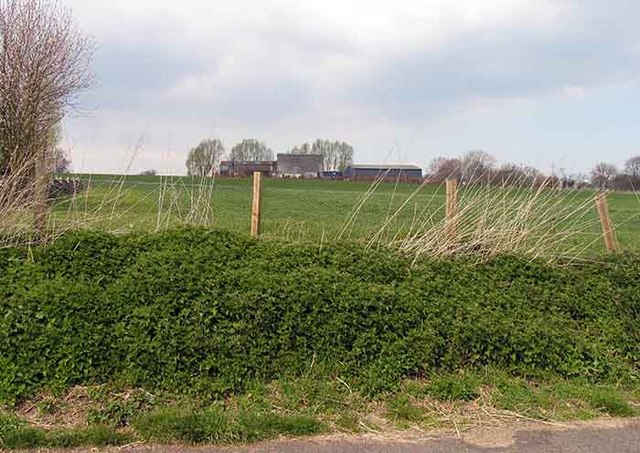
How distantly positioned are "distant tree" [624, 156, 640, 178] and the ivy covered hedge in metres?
4.44

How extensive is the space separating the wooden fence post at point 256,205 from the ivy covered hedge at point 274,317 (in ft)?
1.82

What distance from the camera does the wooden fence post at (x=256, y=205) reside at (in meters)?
5.61

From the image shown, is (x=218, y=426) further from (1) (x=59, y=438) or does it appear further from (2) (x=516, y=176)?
(2) (x=516, y=176)

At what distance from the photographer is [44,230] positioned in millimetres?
4914

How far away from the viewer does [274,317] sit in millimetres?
3869

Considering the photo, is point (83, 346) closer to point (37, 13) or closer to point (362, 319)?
point (362, 319)

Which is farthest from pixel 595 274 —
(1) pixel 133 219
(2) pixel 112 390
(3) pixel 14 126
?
(3) pixel 14 126

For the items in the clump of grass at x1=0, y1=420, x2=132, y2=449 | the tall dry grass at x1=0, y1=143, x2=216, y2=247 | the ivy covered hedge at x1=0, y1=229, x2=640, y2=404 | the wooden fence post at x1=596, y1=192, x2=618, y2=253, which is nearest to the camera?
the clump of grass at x1=0, y1=420, x2=132, y2=449

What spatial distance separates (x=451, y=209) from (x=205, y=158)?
383 centimetres

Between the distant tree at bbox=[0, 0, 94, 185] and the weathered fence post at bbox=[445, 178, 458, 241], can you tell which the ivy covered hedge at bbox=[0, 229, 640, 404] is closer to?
the weathered fence post at bbox=[445, 178, 458, 241]

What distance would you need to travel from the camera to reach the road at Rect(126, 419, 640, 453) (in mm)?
2760

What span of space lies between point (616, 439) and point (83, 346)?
4240 millimetres

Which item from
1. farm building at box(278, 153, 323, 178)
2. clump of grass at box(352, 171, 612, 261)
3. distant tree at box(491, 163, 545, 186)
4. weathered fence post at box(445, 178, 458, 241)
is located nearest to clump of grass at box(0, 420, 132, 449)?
clump of grass at box(352, 171, 612, 261)

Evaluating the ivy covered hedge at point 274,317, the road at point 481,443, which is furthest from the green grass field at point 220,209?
the road at point 481,443
